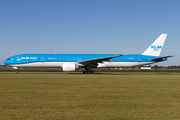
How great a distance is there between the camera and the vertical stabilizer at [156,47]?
35094 mm

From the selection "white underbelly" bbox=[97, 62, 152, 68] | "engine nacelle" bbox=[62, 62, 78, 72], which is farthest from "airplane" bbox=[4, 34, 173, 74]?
"engine nacelle" bbox=[62, 62, 78, 72]

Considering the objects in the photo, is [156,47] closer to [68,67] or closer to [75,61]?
[75,61]

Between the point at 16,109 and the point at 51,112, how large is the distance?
1.27m

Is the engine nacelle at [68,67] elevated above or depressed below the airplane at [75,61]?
below

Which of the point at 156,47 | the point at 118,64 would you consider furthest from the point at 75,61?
the point at 156,47

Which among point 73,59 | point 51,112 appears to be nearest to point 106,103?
point 51,112

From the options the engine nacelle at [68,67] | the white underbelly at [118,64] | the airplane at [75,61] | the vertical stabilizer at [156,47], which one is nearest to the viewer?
the engine nacelle at [68,67]

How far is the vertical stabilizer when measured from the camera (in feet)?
115

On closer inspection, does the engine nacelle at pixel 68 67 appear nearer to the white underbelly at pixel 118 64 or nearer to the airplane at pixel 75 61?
the airplane at pixel 75 61

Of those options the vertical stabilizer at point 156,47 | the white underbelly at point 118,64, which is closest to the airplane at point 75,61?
the white underbelly at point 118,64

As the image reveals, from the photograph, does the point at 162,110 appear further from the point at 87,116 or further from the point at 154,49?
the point at 154,49

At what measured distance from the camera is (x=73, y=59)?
32.4 m

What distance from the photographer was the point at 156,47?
35188 millimetres

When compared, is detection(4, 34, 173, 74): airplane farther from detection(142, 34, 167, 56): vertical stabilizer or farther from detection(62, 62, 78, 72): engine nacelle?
detection(142, 34, 167, 56): vertical stabilizer
